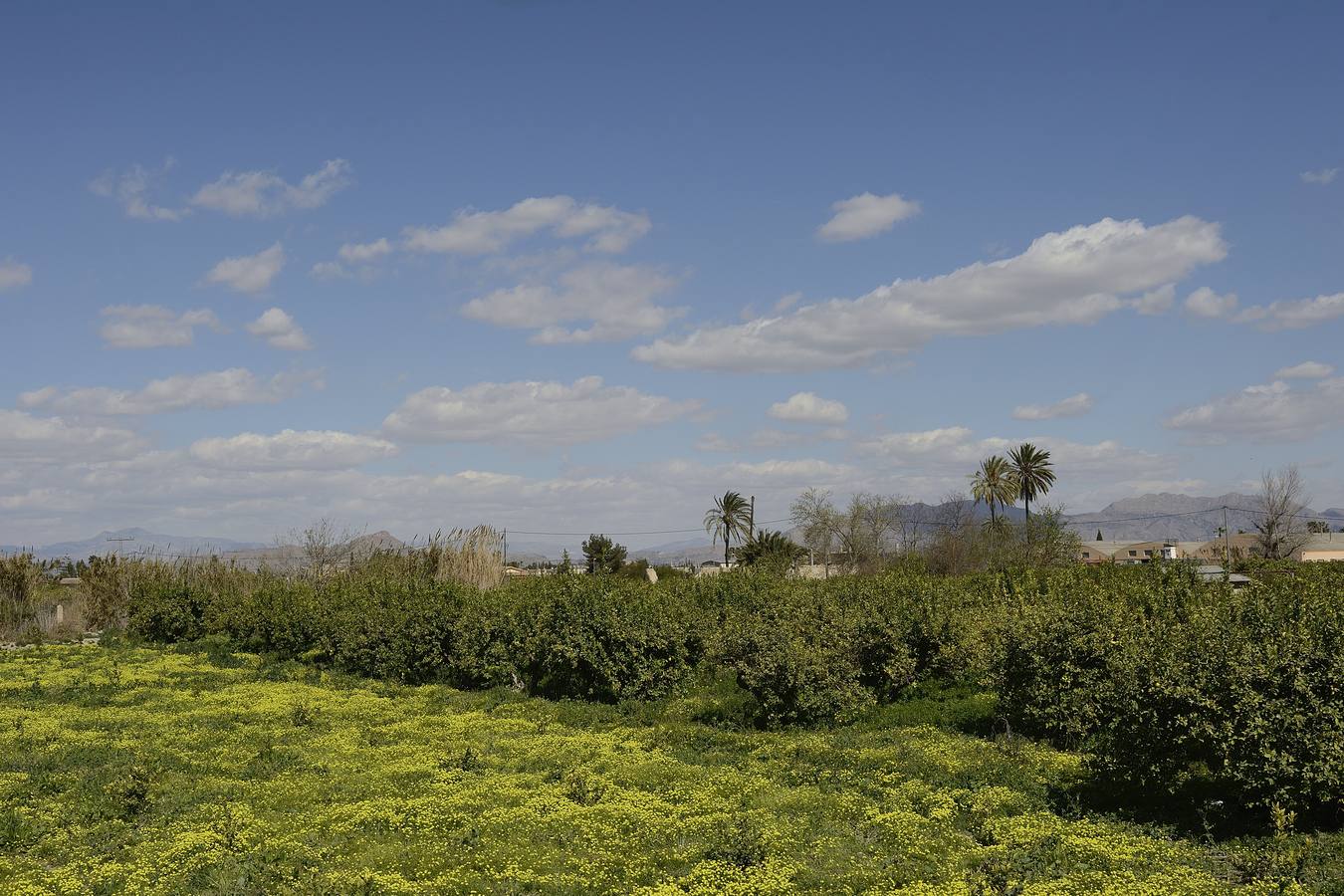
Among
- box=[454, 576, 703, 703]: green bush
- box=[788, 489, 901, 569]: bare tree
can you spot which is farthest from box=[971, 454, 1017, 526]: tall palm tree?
box=[454, 576, 703, 703]: green bush

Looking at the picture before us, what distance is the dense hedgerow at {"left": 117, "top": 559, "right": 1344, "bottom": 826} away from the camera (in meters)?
10.7

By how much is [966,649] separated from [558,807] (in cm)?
976

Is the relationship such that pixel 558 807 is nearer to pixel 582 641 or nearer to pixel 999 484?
pixel 582 641

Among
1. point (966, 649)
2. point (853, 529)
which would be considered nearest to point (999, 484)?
point (853, 529)

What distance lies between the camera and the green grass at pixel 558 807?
10.0 meters

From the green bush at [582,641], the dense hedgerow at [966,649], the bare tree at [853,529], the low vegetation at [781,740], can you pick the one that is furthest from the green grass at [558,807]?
the bare tree at [853,529]

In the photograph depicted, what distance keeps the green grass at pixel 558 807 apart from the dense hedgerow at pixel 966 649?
90cm

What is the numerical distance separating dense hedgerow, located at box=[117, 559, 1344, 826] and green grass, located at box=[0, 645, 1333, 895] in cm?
90

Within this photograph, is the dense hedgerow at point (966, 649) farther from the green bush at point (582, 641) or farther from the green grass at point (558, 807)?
the green grass at point (558, 807)

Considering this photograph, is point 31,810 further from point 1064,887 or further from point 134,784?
point 1064,887

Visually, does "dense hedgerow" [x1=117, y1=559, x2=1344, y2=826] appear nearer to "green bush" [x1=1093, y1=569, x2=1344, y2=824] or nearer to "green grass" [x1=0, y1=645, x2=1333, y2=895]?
"green bush" [x1=1093, y1=569, x2=1344, y2=824]

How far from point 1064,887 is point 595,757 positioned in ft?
26.0

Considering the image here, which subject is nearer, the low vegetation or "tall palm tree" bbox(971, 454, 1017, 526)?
the low vegetation

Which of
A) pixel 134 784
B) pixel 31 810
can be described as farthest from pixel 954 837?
pixel 31 810
